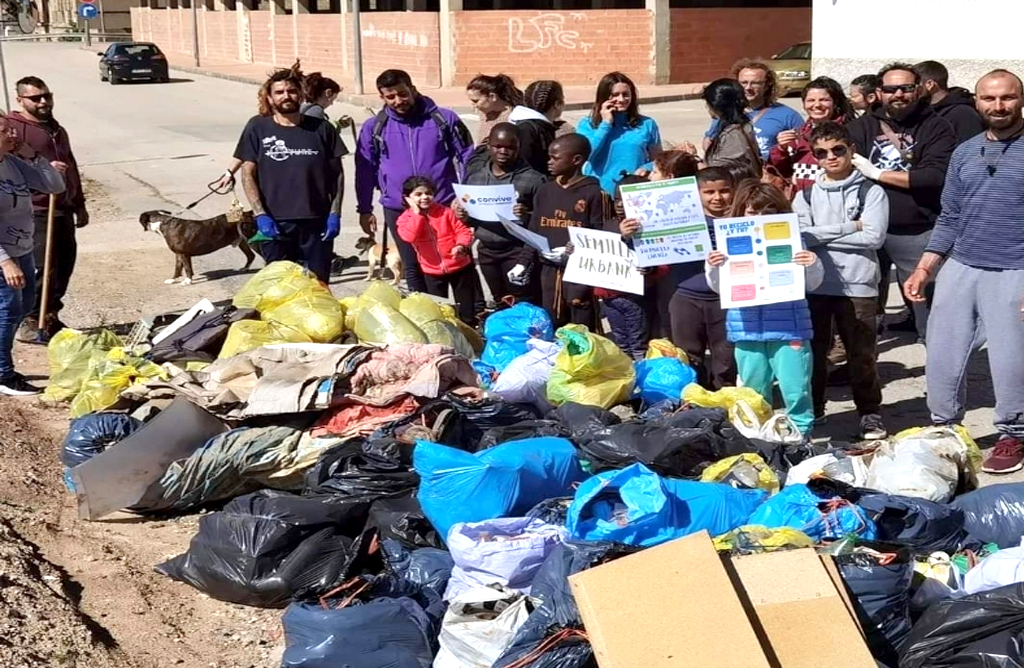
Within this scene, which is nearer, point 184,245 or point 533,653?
point 533,653

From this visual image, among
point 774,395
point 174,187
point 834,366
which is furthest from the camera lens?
point 174,187

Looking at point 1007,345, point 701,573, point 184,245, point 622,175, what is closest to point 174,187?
point 184,245

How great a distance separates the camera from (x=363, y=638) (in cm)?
451

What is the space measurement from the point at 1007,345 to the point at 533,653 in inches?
123

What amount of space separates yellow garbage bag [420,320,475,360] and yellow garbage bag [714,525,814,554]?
3062 mm

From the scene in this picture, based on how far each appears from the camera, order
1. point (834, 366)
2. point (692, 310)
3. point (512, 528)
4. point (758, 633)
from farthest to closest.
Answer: point (834, 366) → point (692, 310) → point (512, 528) → point (758, 633)

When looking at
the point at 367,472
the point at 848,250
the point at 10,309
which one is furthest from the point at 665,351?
the point at 10,309

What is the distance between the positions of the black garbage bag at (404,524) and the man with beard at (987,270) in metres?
2.67

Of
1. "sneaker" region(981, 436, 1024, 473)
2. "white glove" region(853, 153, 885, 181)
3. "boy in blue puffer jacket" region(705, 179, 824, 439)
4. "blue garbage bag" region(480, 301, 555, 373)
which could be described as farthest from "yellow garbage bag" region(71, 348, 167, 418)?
"sneaker" region(981, 436, 1024, 473)

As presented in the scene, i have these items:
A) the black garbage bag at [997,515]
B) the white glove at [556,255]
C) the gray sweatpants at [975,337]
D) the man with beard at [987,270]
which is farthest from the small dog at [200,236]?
the black garbage bag at [997,515]

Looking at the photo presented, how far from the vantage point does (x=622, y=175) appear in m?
7.88

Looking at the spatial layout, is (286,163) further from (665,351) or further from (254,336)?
(665,351)

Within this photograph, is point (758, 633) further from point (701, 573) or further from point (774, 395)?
point (774, 395)

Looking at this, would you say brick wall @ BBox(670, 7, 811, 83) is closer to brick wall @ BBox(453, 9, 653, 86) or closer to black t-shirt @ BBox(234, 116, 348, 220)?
brick wall @ BBox(453, 9, 653, 86)
